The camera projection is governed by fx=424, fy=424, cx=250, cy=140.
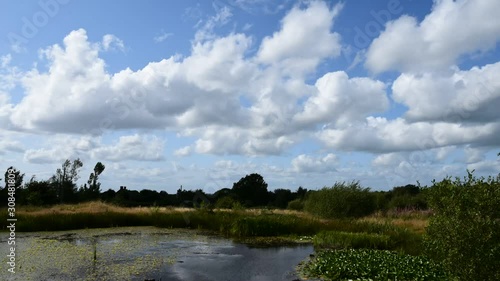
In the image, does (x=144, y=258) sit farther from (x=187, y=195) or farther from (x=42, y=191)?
(x=187, y=195)

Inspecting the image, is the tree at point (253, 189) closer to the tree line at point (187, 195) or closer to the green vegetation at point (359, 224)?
the tree line at point (187, 195)

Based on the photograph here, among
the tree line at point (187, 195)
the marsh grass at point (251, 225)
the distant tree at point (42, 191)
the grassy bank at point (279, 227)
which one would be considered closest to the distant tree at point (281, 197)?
the tree line at point (187, 195)

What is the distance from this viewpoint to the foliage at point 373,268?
12.2 m

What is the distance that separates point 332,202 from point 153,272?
2036 centimetres

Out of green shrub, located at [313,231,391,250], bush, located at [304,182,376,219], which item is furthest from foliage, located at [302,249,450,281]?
bush, located at [304,182,376,219]

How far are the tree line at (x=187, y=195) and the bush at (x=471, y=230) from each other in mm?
12153

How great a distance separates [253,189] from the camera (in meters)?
A: 71.2

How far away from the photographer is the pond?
496 inches

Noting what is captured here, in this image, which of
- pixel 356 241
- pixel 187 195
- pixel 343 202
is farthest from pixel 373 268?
pixel 187 195

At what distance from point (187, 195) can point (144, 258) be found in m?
50.8

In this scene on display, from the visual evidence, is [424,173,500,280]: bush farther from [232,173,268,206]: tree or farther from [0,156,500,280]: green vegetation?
[232,173,268,206]: tree

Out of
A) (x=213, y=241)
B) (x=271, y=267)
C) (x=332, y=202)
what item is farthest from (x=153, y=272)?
(x=332, y=202)

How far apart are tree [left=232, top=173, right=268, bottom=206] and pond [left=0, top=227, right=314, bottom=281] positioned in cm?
4849

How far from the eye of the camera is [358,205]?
31938mm
